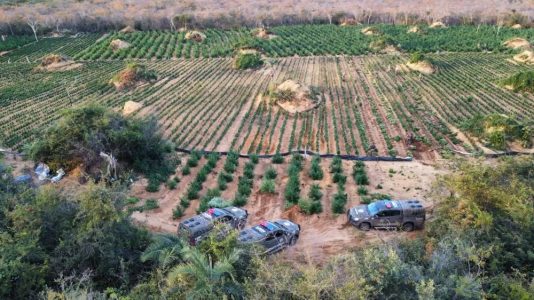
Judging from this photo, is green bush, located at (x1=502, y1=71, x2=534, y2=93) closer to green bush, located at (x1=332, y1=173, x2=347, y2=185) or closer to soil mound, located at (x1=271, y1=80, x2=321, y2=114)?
soil mound, located at (x1=271, y1=80, x2=321, y2=114)

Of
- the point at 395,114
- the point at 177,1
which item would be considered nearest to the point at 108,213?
the point at 395,114

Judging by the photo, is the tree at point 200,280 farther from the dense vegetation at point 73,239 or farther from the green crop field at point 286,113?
the green crop field at point 286,113

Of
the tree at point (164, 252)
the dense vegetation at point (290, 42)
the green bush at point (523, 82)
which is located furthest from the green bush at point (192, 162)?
the dense vegetation at point (290, 42)

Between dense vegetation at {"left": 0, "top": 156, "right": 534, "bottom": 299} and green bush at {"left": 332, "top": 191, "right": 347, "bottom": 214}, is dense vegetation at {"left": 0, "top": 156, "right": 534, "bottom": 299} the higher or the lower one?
the higher one

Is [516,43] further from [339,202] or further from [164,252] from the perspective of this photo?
[164,252]

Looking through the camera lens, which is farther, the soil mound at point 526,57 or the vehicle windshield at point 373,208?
the soil mound at point 526,57

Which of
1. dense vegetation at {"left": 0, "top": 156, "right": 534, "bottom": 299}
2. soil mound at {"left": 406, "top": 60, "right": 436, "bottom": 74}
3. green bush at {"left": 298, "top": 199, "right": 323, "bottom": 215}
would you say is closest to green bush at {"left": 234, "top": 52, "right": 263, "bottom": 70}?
soil mound at {"left": 406, "top": 60, "right": 436, "bottom": 74}

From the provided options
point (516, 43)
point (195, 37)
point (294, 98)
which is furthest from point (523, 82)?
point (195, 37)
